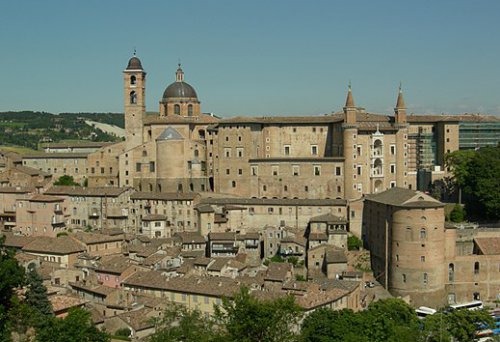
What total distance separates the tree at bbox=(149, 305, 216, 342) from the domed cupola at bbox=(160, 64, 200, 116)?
42950mm

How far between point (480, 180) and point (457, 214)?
12.2 ft

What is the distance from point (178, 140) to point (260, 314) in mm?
43895

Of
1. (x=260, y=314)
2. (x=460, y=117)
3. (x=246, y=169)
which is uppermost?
(x=460, y=117)

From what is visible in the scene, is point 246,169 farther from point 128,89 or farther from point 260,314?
point 260,314

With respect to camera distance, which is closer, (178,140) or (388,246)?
(388,246)

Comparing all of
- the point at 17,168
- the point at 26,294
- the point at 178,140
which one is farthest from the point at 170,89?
the point at 26,294

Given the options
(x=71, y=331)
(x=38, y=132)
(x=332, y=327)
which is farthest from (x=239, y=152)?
(x=38, y=132)

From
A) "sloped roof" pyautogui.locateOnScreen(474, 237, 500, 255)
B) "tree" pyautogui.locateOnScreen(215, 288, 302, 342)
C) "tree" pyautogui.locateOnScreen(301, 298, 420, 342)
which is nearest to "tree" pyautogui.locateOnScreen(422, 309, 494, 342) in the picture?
"tree" pyautogui.locateOnScreen(301, 298, 420, 342)

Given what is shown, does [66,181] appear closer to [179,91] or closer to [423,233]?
[179,91]

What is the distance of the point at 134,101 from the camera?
77.0m

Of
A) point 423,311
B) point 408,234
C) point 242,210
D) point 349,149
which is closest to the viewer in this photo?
point 423,311

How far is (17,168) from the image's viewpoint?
259 feet

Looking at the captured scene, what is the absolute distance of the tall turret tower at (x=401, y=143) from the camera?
2699 inches

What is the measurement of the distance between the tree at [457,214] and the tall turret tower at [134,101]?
33069mm
